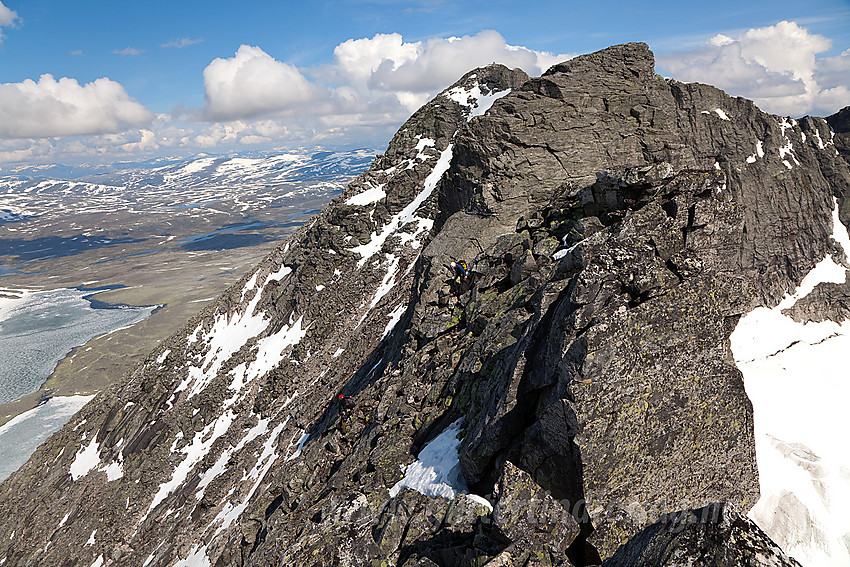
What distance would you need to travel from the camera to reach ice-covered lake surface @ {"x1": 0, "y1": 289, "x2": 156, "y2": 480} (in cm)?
9919

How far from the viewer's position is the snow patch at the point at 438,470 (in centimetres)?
1533

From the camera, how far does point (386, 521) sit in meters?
14.5

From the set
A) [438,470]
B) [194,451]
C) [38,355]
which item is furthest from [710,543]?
[38,355]

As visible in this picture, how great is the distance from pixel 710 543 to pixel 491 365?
10.9 metres

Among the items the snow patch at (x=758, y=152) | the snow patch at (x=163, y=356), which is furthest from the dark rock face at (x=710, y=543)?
the snow patch at (x=163, y=356)

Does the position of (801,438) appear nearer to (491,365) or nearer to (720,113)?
(491,365)

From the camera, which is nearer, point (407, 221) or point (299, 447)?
point (299, 447)

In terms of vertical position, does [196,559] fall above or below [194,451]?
above

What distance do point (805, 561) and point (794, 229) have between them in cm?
4518

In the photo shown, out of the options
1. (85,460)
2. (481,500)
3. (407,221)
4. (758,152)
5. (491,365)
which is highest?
(758,152)

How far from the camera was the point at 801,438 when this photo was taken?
21.6 metres

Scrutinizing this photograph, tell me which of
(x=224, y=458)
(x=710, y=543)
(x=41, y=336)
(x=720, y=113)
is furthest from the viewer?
(x=41, y=336)

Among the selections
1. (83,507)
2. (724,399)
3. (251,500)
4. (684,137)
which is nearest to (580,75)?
(684,137)

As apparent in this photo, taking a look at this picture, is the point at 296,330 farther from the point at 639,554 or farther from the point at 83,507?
the point at 639,554
